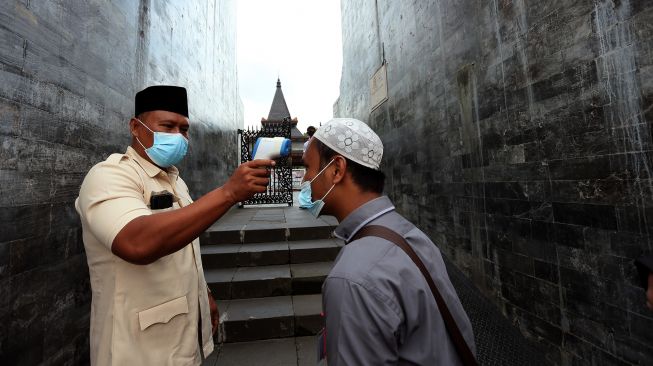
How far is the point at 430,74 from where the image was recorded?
219 inches

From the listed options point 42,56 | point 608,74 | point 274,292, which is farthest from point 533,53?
point 42,56

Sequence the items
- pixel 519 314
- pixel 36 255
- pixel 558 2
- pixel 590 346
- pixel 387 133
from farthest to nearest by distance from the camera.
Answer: pixel 387 133 → pixel 519 314 → pixel 558 2 → pixel 590 346 → pixel 36 255

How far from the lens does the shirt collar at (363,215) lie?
1.20 metres

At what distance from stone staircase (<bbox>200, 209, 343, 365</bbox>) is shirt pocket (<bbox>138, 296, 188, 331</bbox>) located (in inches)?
79.6

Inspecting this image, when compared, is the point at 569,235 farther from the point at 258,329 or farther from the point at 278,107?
the point at 278,107

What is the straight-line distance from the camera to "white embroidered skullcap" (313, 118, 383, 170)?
1315 millimetres

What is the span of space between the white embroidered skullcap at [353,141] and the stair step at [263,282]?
3.34 m

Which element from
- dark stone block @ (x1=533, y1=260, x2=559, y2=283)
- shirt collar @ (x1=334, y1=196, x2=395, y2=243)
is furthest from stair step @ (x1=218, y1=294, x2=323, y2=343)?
shirt collar @ (x1=334, y1=196, x2=395, y2=243)

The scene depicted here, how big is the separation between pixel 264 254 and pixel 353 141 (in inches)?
156

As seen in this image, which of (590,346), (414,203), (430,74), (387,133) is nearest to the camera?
(590,346)

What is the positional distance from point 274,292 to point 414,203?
387cm

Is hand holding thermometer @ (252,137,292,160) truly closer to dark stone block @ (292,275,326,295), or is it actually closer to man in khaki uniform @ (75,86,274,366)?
man in khaki uniform @ (75,86,274,366)

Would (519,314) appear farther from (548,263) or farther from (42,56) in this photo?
(42,56)

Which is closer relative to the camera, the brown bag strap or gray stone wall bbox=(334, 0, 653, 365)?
the brown bag strap
